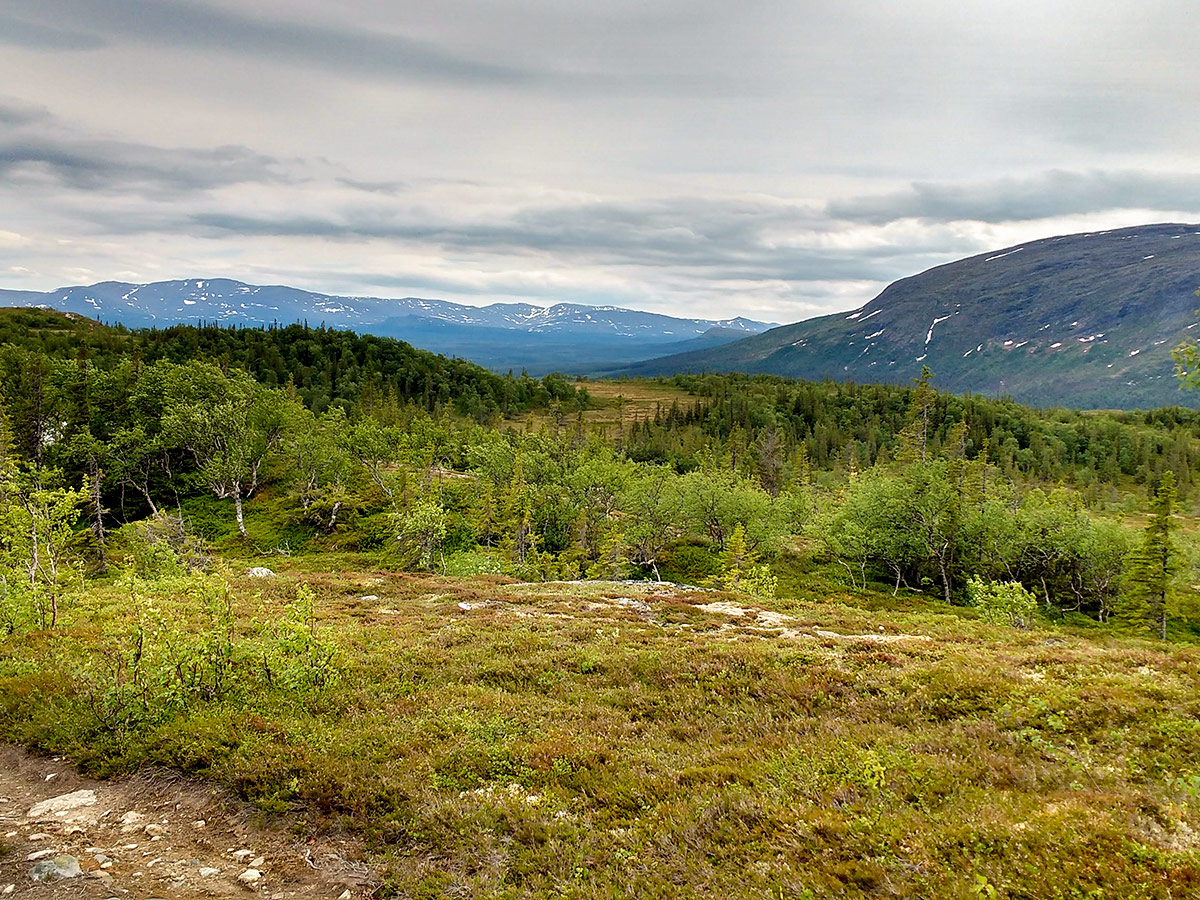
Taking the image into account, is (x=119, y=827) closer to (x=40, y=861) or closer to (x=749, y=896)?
(x=40, y=861)

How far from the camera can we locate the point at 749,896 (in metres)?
8.00

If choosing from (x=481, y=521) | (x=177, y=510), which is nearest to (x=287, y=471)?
(x=177, y=510)

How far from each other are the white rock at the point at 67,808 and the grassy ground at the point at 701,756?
0.94 m

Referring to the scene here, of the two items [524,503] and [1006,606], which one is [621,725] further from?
[524,503]

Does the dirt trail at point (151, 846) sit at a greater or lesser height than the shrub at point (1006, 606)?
greater

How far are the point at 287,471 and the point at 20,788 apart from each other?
70486mm

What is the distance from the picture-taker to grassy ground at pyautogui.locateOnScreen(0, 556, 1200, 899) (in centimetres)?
834

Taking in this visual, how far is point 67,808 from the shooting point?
11.1 m

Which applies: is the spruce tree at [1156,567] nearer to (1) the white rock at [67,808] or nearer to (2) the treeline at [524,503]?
(2) the treeline at [524,503]

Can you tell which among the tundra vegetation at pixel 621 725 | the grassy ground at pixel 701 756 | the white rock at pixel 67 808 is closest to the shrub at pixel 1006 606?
the tundra vegetation at pixel 621 725

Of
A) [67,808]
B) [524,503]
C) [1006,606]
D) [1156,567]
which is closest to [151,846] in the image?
[67,808]

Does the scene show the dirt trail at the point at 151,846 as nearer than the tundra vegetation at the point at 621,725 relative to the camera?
No

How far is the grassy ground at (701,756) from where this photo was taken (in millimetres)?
8336

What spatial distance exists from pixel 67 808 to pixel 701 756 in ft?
40.1
